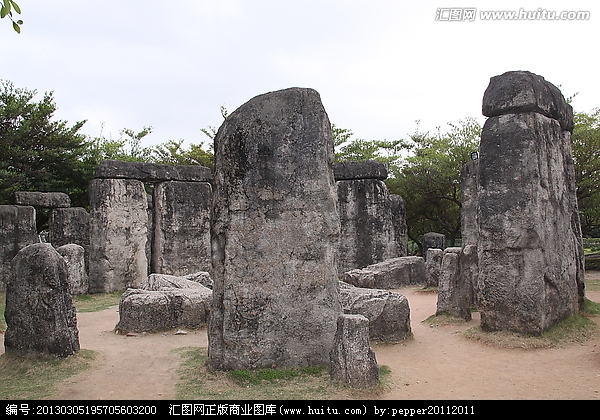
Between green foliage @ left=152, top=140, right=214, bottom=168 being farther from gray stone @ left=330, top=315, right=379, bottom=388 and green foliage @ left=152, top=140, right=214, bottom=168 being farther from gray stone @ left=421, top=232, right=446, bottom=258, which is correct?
gray stone @ left=330, top=315, right=379, bottom=388

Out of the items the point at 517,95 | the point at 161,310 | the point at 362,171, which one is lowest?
the point at 161,310

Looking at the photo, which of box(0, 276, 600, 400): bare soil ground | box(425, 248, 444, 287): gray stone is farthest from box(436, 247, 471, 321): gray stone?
box(425, 248, 444, 287): gray stone

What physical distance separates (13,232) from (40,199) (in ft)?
5.51

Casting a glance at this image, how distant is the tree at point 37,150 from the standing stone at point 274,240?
12.4 m

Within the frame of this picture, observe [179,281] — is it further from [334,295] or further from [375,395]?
[375,395]

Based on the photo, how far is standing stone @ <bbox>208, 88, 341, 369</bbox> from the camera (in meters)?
5.71

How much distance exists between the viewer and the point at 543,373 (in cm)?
595

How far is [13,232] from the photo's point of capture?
46.9 ft

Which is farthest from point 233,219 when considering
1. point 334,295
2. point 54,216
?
point 54,216

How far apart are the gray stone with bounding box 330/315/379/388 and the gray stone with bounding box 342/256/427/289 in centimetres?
795

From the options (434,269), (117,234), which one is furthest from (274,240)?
(117,234)

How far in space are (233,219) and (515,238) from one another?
4043 millimetres

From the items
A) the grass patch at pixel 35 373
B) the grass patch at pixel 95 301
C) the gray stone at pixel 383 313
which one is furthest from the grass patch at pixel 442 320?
the grass patch at pixel 95 301

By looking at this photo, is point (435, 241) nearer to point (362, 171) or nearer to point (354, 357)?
point (362, 171)
